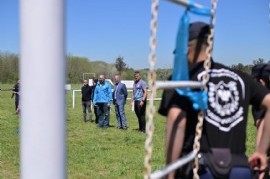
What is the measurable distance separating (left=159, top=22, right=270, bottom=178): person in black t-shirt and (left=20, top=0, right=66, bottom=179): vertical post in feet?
2.54

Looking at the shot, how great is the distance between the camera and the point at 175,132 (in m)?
2.50

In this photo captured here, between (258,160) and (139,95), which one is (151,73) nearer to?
(258,160)

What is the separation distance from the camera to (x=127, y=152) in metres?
9.62

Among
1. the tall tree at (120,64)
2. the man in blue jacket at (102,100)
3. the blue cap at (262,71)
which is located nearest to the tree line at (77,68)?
the tall tree at (120,64)

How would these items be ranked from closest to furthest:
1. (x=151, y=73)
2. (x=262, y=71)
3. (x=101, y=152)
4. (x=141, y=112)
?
(x=151, y=73) → (x=262, y=71) → (x=101, y=152) → (x=141, y=112)

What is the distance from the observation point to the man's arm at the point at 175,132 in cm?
250

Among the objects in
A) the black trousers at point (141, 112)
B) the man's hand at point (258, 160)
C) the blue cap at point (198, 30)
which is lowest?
the black trousers at point (141, 112)

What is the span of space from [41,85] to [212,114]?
117 centimetres

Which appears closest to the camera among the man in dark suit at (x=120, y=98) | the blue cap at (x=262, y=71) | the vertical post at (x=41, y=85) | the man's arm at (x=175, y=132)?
the vertical post at (x=41, y=85)

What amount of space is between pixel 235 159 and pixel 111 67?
272 feet

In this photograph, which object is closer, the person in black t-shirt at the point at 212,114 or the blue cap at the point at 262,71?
the person in black t-shirt at the point at 212,114

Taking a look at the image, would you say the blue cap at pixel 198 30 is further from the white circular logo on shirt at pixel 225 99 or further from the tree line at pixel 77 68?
the tree line at pixel 77 68

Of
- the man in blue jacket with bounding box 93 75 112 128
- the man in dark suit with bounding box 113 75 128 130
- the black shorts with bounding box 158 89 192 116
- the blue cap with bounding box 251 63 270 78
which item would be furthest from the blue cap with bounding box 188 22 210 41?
the man in blue jacket with bounding box 93 75 112 128

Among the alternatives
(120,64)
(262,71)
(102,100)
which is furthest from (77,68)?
(262,71)
